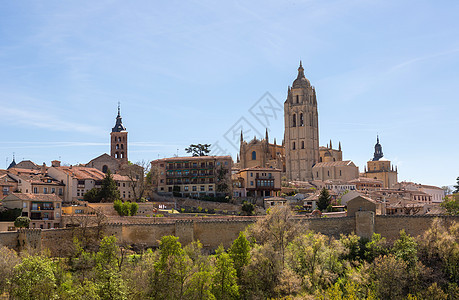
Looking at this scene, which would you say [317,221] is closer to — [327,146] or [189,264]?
[189,264]

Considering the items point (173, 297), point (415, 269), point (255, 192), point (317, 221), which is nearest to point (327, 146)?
point (255, 192)

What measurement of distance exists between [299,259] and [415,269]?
30.7 feet

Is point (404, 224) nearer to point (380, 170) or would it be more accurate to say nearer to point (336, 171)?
point (336, 171)

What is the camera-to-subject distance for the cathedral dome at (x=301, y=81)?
121750mm

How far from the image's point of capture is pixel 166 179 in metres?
76.8

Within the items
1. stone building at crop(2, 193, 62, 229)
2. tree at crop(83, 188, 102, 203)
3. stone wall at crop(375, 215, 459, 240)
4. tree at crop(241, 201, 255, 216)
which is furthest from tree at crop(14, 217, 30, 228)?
stone wall at crop(375, 215, 459, 240)

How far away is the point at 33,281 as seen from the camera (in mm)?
37125

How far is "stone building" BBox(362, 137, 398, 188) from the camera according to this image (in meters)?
125

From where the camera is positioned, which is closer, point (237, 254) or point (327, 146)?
point (237, 254)

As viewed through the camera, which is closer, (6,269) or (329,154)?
(6,269)

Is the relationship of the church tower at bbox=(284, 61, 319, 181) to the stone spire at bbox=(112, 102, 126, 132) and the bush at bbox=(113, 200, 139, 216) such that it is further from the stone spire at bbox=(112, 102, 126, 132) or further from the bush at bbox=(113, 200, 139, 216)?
the bush at bbox=(113, 200, 139, 216)

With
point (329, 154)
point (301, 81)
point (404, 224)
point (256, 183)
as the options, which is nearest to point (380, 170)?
point (329, 154)

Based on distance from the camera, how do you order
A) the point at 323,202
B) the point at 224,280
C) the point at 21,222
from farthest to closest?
the point at 323,202 → the point at 21,222 → the point at 224,280

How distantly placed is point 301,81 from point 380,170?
2911 centimetres
